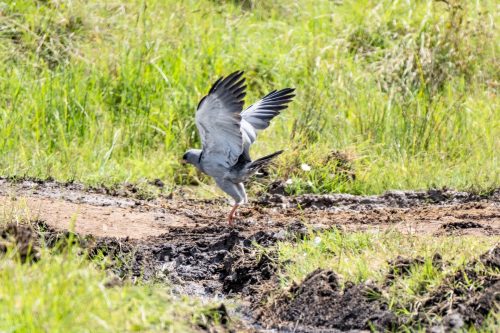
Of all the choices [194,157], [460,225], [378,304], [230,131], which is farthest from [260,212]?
[378,304]

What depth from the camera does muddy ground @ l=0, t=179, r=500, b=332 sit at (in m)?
5.68

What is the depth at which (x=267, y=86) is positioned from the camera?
11305 millimetres

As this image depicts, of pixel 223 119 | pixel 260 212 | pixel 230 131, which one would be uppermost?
pixel 223 119

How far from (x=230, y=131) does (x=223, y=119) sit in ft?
0.54

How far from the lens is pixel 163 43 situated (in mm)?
11484

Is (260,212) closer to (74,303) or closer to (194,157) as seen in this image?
(194,157)

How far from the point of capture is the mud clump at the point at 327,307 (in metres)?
5.59

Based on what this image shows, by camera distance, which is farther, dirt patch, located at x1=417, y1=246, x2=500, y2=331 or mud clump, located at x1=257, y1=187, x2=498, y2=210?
mud clump, located at x1=257, y1=187, x2=498, y2=210

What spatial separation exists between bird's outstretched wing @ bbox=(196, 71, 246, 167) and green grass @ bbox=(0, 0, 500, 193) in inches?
57.4

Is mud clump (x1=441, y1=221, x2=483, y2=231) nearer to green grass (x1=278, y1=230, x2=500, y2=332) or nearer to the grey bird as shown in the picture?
green grass (x1=278, y1=230, x2=500, y2=332)

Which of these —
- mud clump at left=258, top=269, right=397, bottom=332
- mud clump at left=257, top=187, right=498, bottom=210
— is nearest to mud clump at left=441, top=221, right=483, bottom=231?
mud clump at left=257, top=187, right=498, bottom=210

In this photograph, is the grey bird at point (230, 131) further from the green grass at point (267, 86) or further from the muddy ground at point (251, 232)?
the green grass at point (267, 86)

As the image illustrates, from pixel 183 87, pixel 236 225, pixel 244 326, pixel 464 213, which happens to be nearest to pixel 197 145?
pixel 183 87

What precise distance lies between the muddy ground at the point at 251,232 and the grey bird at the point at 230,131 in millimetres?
407
